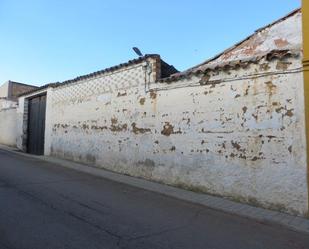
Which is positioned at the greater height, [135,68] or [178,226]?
[135,68]

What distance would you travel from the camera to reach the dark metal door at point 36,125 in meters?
19.8

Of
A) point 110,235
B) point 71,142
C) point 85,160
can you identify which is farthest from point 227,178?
point 71,142

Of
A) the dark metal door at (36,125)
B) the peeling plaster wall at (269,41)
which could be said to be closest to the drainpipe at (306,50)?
the peeling plaster wall at (269,41)

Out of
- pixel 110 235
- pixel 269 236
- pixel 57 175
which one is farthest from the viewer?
pixel 57 175

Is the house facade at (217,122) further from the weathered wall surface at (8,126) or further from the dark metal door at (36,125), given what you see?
the weathered wall surface at (8,126)

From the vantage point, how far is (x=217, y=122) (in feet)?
31.3

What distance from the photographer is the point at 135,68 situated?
1276 cm

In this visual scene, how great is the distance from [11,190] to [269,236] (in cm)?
579

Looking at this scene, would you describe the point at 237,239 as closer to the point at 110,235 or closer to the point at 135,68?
the point at 110,235

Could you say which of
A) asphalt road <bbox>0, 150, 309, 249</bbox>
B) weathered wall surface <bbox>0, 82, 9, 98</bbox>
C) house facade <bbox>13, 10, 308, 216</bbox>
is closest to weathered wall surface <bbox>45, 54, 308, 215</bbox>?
house facade <bbox>13, 10, 308, 216</bbox>

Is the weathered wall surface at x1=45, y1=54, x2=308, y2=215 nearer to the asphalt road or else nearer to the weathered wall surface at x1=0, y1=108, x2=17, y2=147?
the asphalt road

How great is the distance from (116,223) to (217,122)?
4.31 metres

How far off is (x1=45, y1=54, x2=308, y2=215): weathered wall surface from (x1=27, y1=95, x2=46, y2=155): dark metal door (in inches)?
241

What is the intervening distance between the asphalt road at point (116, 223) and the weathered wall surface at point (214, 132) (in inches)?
53.5
